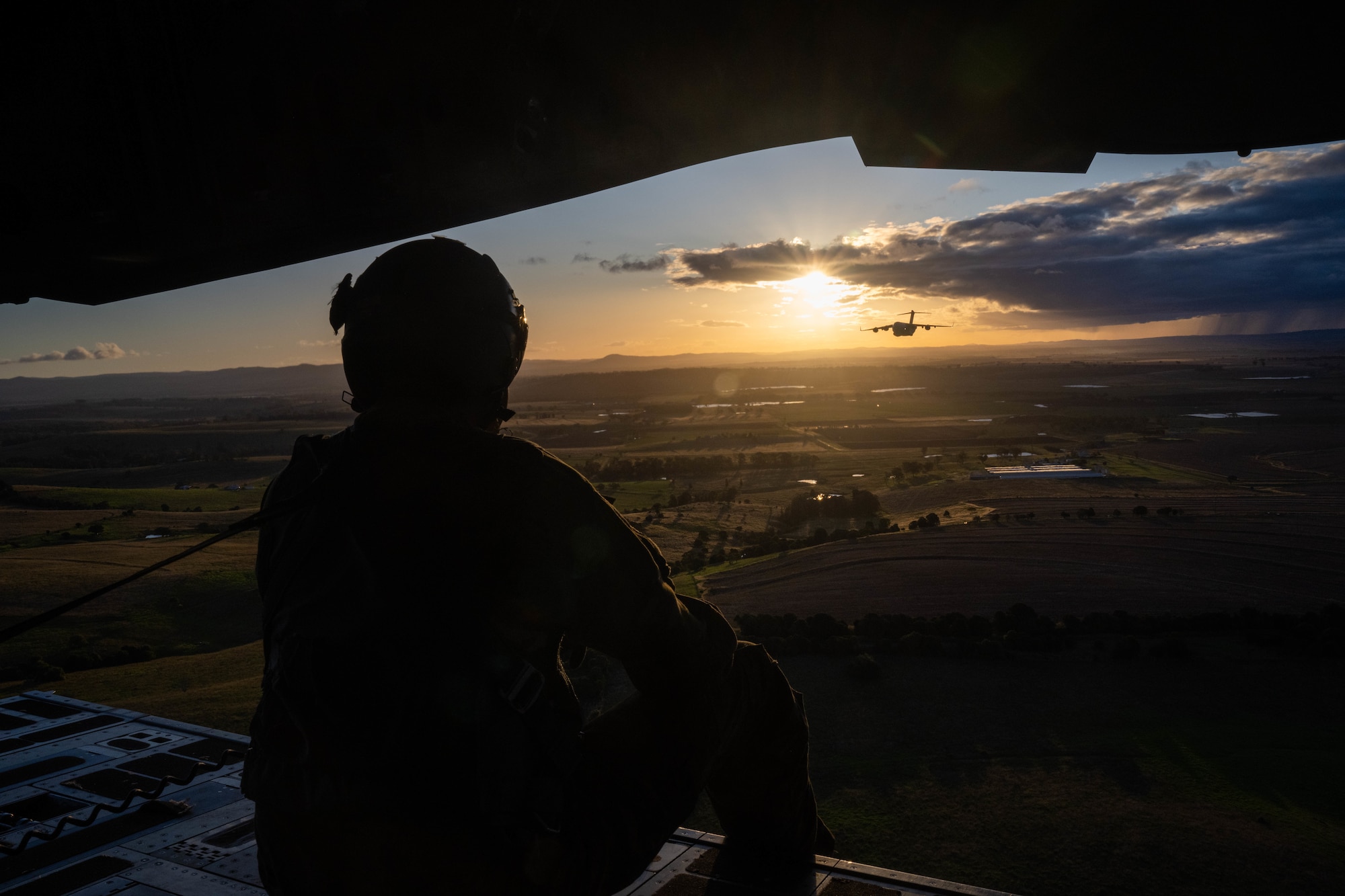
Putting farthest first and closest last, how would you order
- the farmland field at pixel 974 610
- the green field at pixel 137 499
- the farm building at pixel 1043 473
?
the farm building at pixel 1043 473 → the green field at pixel 137 499 → the farmland field at pixel 974 610

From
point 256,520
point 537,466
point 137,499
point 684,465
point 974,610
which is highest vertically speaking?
point 537,466

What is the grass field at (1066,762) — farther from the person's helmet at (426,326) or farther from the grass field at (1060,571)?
the person's helmet at (426,326)

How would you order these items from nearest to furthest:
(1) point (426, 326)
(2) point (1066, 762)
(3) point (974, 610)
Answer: (1) point (426, 326), (2) point (1066, 762), (3) point (974, 610)

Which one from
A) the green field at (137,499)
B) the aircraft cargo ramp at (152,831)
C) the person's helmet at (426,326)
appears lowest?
the green field at (137,499)

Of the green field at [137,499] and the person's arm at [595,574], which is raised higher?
the person's arm at [595,574]

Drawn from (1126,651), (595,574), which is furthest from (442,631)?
(1126,651)

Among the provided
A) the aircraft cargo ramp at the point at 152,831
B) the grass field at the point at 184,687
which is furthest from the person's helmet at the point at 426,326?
the grass field at the point at 184,687

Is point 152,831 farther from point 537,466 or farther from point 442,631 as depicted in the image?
point 537,466
